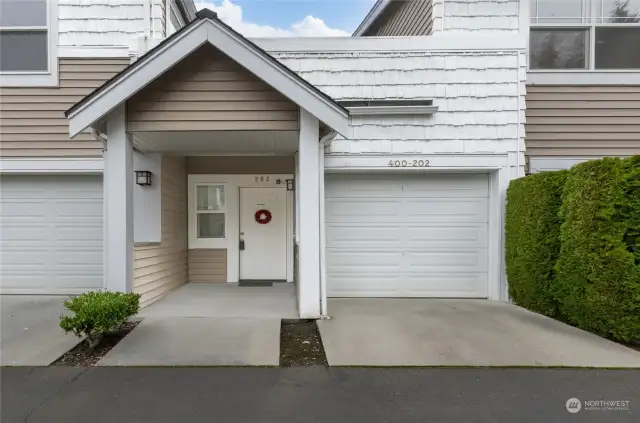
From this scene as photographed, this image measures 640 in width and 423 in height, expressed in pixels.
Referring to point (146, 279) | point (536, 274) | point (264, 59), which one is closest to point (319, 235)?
point (264, 59)

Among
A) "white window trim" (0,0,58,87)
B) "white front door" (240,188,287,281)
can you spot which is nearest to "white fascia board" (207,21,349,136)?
"white front door" (240,188,287,281)

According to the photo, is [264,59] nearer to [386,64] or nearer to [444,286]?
[386,64]

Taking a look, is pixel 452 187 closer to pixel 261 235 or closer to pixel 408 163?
pixel 408 163

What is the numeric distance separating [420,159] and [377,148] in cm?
76

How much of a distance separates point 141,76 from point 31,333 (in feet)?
11.3

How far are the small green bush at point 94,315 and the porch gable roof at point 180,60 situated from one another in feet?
6.79

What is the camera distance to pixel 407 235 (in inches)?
248

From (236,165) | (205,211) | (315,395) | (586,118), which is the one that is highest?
(586,118)

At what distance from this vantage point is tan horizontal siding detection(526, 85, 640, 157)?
6.23 meters

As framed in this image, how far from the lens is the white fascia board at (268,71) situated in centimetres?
431

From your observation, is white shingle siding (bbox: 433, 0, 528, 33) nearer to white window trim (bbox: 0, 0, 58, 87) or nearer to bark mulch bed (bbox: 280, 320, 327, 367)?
bark mulch bed (bbox: 280, 320, 327, 367)

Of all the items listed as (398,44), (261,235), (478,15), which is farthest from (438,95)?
(261,235)

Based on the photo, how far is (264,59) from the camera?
4.32 metres

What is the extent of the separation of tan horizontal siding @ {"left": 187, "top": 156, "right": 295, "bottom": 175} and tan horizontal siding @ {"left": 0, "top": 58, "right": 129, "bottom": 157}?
6.66 feet
